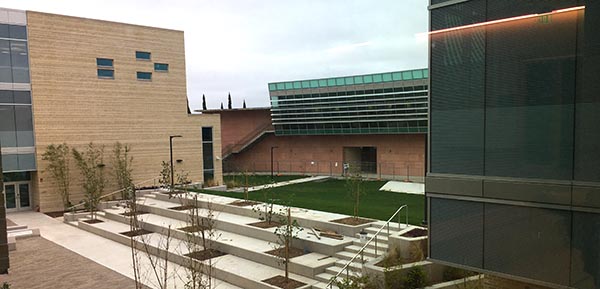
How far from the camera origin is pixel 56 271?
33.8 feet

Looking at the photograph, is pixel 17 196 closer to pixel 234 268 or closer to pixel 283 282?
pixel 234 268

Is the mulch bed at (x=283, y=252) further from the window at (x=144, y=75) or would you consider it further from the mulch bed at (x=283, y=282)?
the window at (x=144, y=75)

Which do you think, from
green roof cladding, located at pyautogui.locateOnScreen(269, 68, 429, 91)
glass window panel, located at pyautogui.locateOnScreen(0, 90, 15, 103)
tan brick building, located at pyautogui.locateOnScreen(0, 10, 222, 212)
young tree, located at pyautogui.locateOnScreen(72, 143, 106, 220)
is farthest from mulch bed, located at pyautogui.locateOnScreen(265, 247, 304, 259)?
green roof cladding, located at pyautogui.locateOnScreen(269, 68, 429, 91)

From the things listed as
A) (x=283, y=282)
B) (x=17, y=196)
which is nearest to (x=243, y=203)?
(x=283, y=282)

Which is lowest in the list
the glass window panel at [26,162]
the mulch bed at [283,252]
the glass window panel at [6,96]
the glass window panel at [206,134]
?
the mulch bed at [283,252]

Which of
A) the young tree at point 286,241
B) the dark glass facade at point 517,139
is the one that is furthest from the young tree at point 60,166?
the dark glass facade at point 517,139

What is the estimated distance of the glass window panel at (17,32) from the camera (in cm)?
1775

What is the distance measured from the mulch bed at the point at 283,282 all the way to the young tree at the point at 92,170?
11588 millimetres

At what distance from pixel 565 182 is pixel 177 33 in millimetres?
22131

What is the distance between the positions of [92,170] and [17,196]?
3.47 metres

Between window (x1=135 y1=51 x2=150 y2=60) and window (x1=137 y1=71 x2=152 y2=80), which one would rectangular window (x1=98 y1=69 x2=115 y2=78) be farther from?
window (x1=135 y1=51 x2=150 y2=60)

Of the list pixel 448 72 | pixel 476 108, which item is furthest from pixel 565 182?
pixel 448 72

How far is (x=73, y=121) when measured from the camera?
19469mm

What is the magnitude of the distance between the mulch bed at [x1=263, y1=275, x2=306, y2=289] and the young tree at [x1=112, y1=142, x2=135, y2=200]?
1299 cm
